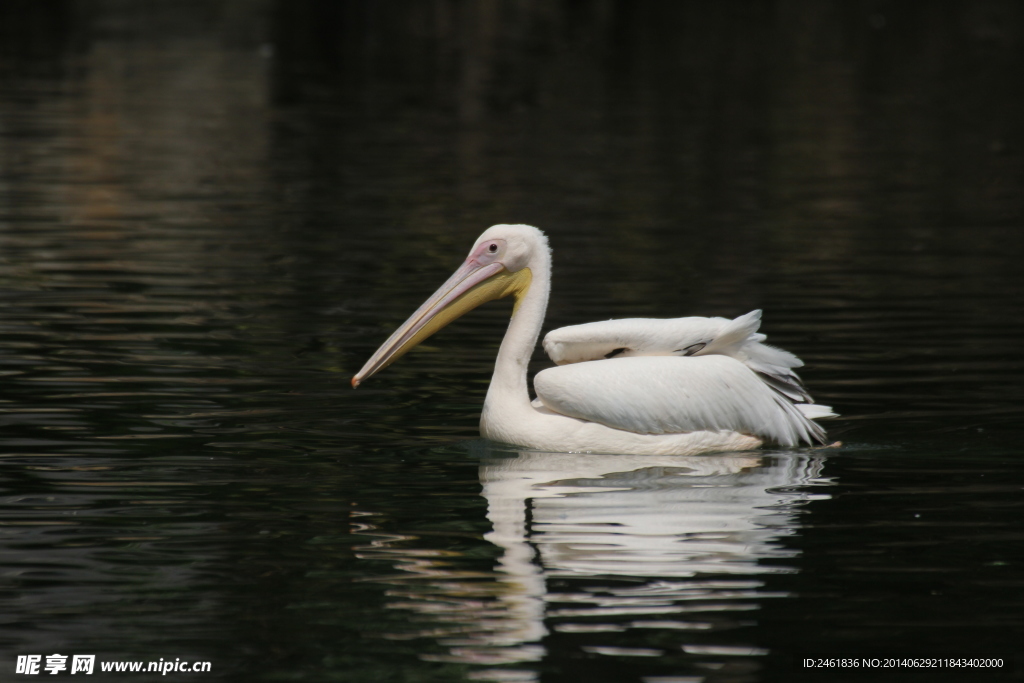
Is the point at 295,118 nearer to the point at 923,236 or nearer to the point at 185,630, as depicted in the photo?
the point at 923,236

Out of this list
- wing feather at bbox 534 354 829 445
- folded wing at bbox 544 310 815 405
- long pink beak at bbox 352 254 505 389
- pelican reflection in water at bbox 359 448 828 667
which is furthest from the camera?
long pink beak at bbox 352 254 505 389

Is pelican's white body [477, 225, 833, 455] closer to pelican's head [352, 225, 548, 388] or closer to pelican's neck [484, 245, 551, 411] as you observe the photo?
pelican's neck [484, 245, 551, 411]

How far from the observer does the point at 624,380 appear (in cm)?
634

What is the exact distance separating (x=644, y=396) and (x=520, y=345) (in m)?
0.66

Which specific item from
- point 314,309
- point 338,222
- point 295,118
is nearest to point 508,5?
point 295,118

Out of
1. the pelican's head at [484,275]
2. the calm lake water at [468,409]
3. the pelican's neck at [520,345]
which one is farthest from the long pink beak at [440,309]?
→ the calm lake water at [468,409]

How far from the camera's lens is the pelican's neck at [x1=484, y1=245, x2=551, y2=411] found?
652cm

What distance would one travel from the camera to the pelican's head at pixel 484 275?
266 inches

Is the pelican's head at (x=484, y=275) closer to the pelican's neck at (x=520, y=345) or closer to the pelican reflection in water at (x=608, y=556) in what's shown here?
the pelican's neck at (x=520, y=345)

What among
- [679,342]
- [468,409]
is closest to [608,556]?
[679,342]

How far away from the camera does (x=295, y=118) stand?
78.1 feet

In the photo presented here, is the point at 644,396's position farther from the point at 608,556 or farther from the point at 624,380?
the point at 608,556

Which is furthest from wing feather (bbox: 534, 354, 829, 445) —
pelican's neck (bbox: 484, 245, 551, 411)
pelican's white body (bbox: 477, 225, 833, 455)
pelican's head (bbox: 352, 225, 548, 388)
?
pelican's head (bbox: 352, 225, 548, 388)

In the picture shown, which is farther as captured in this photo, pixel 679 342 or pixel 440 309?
pixel 440 309
